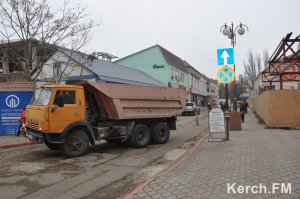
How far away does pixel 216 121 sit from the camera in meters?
12.2

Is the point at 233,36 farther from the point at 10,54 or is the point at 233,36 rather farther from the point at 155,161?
the point at 10,54

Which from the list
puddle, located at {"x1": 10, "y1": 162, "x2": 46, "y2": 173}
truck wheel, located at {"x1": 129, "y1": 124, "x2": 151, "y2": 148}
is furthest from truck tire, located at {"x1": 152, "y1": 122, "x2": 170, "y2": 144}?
puddle, located at {"x1": 10, "y1": 162, "x2": 46, "y2": 173}

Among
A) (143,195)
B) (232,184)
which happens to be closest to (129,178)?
(143,195)

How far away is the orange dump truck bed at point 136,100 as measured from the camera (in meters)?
11.2

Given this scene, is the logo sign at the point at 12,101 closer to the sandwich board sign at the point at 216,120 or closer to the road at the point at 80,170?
the road at the point at 80,170

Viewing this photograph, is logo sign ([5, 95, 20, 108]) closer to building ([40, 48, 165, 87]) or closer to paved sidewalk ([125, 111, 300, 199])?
building ([40, 48, 165, 87])

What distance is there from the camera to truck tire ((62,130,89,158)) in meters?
10.1

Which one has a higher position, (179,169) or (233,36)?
(233,36)

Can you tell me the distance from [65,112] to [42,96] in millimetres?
1005

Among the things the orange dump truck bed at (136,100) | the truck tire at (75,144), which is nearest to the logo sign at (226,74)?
the orange dump truck bed at (136,100)

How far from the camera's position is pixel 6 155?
10844mm

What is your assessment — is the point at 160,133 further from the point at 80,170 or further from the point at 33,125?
the point at 80,170

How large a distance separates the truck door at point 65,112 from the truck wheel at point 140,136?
245cm

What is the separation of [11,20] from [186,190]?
1594 cm
